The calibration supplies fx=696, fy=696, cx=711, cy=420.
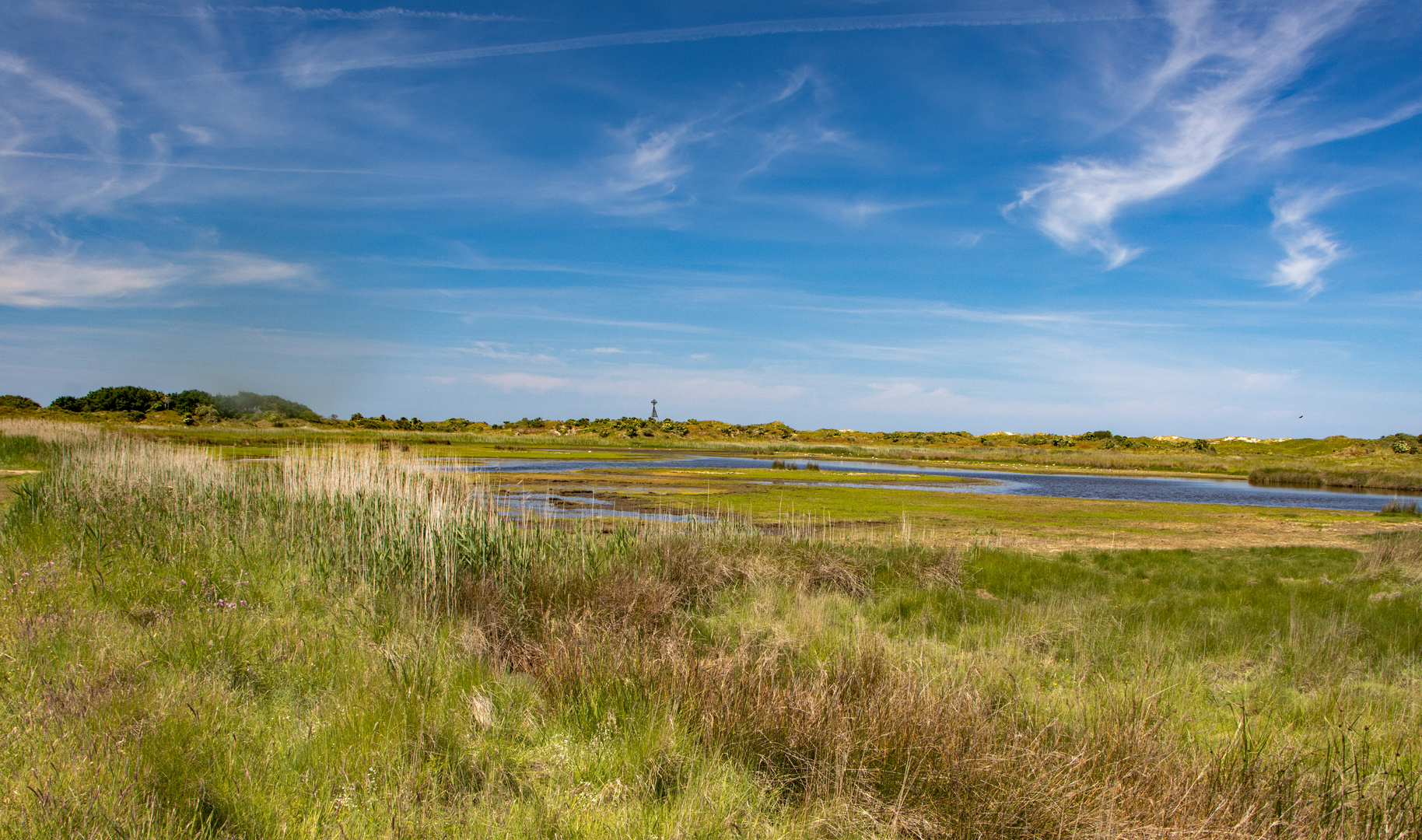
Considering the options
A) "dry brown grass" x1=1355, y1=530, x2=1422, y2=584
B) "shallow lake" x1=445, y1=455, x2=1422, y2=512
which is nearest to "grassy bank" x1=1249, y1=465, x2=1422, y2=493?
"shallow lake" x1=445, y1=455, x2=1422, y2=512

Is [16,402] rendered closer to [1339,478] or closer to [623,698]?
[623,698]

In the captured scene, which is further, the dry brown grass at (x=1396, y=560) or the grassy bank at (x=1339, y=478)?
the grassy bank at (x=1339, y=478)

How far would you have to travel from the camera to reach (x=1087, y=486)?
3766cm

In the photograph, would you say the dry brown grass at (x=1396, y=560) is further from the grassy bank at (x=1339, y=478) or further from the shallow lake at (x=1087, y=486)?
the grassy bank at (x=1339, y=478)

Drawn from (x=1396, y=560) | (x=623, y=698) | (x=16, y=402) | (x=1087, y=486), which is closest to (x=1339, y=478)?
(x=1087, y=486)

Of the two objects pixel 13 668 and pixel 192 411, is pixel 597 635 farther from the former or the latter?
pixel 192 411

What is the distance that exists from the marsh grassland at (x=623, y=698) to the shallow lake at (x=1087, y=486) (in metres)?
18.1

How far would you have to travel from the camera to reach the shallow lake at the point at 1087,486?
3106cm

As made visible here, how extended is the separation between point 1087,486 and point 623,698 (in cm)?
3905

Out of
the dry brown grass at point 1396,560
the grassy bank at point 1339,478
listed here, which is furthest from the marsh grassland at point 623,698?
the grassy bank at point 1339,478

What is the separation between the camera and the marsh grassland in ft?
11.1

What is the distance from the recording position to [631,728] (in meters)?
4.32

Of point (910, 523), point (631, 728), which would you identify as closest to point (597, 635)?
point (631, 728)

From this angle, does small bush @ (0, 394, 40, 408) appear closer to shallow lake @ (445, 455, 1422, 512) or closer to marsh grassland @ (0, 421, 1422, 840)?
shallow lake @ (445, 455, 1422, 512)
